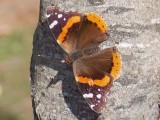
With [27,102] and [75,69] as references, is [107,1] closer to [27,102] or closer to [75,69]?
[75,69]

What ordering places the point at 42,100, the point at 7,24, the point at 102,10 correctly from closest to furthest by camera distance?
the point at 102,10
the point at 42,100
the point at 7,24

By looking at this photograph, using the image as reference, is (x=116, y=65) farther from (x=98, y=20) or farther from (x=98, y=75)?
(x=98, y=20)

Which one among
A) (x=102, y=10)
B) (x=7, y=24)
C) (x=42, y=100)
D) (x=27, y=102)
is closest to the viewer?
(x=102, y=10)

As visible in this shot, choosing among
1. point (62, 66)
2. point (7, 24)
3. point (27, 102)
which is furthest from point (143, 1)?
point (7, 24)

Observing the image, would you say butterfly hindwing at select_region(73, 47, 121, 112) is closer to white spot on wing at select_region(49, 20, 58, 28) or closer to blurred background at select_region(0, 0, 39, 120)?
white spot on wing at select_region(49, 20, 58, 28)

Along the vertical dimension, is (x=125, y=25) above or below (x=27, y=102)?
above

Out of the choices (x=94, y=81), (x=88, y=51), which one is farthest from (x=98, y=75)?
(x=88, y=51)
